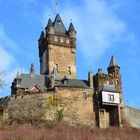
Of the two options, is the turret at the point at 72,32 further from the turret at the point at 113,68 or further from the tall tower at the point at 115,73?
the turret at the point at 113,68

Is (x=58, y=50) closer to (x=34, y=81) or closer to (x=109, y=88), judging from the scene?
(x=34, y=81)

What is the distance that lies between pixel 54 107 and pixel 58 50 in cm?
1885

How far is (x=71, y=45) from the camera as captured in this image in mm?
76000

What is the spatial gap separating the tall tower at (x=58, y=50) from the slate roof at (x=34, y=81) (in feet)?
21.1

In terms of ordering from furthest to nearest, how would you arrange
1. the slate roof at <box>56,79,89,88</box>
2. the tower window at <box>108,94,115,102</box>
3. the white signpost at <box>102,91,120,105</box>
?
the slate roof at <box>56,79,89,88</box> → the tower window at <box>108,94,115,102</box> → the white signpost at <box>102,91,120,105</box>

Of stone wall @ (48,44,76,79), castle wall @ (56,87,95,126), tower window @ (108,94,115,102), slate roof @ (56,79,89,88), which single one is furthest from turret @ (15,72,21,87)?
tower window @ (108,94,115,102)

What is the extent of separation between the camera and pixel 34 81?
63.6m

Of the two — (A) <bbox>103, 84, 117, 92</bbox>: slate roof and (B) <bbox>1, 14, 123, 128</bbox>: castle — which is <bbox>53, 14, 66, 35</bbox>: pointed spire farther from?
(A) <bbox>103, 84, 117, 92</bbox>: slate roof

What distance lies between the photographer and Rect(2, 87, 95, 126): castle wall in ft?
188

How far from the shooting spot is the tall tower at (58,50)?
73.4m

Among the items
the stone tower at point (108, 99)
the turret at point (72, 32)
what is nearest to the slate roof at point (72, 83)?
the stone tower at point (108, 99)

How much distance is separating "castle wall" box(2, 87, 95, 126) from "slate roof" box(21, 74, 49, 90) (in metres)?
4.28

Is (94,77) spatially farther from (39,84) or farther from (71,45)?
(71,45)

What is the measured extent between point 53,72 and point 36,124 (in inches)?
673
